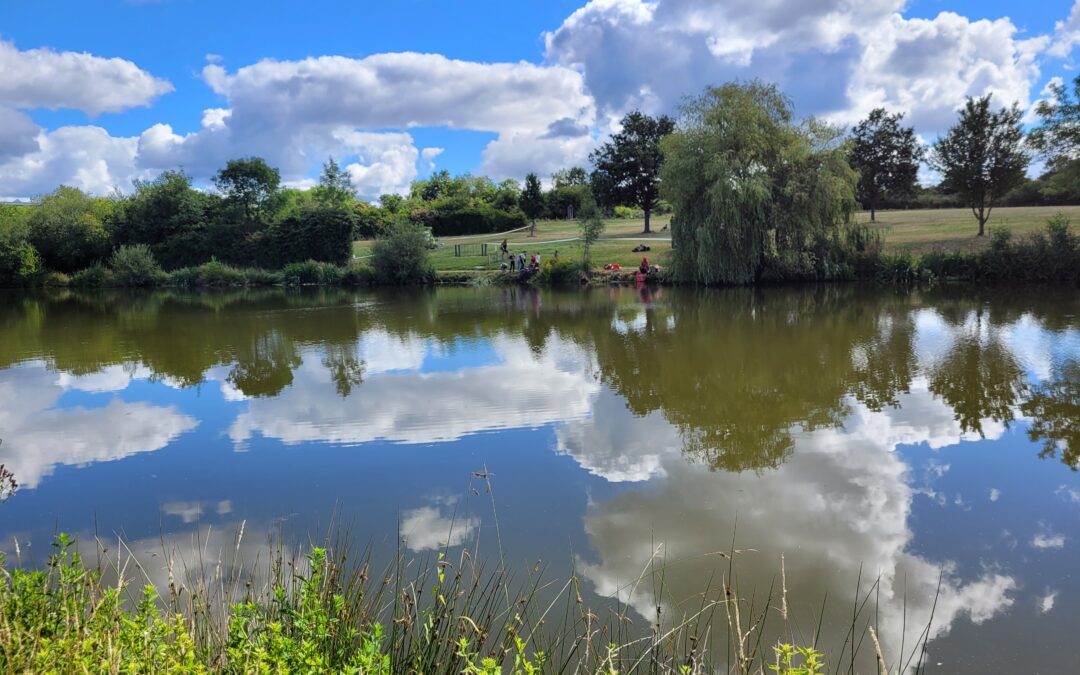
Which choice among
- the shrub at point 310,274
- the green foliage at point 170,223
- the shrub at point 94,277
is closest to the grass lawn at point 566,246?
the shrub at point 310,274

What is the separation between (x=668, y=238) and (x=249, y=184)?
97.2 ft

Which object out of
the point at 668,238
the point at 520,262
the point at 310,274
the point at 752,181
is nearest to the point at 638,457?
the point at 752,181

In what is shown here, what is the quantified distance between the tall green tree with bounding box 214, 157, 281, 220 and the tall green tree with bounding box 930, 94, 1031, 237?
41803mm

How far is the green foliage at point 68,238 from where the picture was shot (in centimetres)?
4950

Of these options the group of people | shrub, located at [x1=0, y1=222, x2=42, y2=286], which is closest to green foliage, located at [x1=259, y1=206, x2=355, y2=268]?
the group of people

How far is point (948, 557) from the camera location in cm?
605

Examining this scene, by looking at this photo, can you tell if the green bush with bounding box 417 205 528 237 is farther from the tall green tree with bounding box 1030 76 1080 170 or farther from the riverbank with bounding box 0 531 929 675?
the riverbank with bounding box 0 531 929 675

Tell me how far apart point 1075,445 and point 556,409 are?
7.04 meters

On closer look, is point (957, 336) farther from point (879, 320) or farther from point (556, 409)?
point (556, 409)

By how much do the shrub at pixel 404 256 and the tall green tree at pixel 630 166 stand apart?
37.0ft

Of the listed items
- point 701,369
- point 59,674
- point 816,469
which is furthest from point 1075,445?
point 59,674

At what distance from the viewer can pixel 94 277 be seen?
47.3m

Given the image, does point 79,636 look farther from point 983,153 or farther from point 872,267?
point 983,153

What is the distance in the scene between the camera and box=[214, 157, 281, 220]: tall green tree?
49.0 metres
